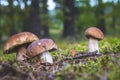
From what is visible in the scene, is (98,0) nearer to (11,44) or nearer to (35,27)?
(35,27)

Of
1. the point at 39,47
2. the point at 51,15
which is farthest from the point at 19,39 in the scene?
the point at 51,15

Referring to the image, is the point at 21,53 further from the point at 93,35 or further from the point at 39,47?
the point at 93,35

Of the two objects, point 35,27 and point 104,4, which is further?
point 104,4

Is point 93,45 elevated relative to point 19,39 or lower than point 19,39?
lower

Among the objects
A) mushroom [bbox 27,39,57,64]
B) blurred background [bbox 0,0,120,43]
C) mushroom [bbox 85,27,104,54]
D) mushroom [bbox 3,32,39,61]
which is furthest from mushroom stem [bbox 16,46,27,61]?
blurred background [bbox 0,0,120,43]

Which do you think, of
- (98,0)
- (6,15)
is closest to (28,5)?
(6,15)

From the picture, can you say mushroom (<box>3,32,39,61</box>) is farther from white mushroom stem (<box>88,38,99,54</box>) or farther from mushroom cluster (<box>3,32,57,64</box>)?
white mushroom stem (<box>88,38,99,54</box>)

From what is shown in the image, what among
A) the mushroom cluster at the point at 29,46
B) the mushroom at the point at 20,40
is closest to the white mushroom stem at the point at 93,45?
the mushroom cluster at the point at 29,46

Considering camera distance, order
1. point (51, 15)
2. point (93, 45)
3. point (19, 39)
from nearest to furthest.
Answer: point (19, 39) < point (93, 45) < point (51, 15)
